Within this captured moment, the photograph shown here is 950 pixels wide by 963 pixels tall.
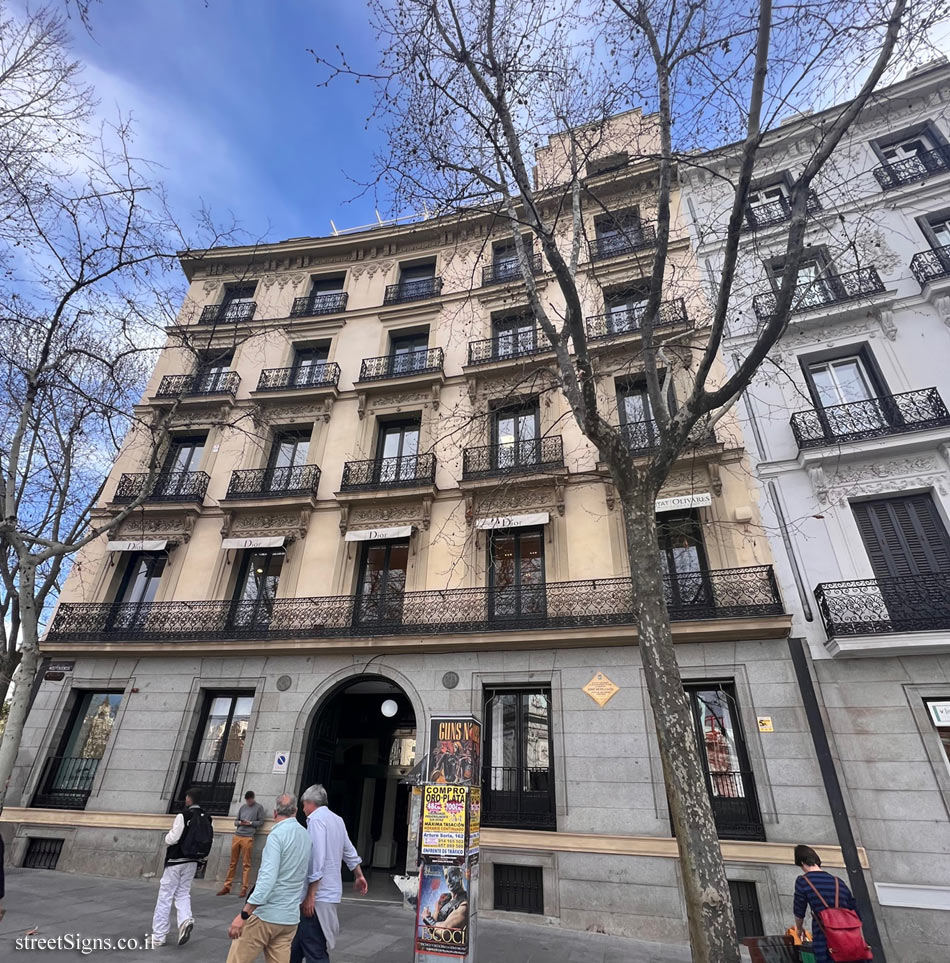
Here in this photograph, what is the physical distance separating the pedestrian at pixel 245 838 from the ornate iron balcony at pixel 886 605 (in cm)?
1158

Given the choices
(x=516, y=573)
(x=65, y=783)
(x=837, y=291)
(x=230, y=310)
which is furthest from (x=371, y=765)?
(x=837, y=291)

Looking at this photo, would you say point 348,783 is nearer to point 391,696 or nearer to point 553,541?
point 391,696

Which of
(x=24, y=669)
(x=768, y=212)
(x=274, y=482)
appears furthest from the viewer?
(x=274, y=482)

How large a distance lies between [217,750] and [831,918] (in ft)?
39.9

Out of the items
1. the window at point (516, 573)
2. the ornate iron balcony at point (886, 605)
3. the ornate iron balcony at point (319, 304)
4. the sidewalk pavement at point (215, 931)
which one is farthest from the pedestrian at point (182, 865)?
the ornate iron balcony at point (319, 304)

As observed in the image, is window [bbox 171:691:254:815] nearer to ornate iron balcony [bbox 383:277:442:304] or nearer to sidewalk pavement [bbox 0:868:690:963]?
sidewalk pavement [bbox 0:868:690:963]

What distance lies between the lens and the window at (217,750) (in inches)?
457

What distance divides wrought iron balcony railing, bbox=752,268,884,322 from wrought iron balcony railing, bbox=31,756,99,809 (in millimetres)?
19080

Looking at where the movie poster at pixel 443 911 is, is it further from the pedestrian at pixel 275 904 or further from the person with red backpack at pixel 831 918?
the person with red backpack at pixel 831 918

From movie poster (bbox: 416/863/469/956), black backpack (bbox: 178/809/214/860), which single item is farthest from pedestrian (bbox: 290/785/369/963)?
black backpack (bbox: 178/809/214/860)

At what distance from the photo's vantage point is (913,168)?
523 inches

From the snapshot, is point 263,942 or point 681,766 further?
point 681,766

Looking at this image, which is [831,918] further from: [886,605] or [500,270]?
[500,270]

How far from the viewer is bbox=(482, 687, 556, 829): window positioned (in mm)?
9922
